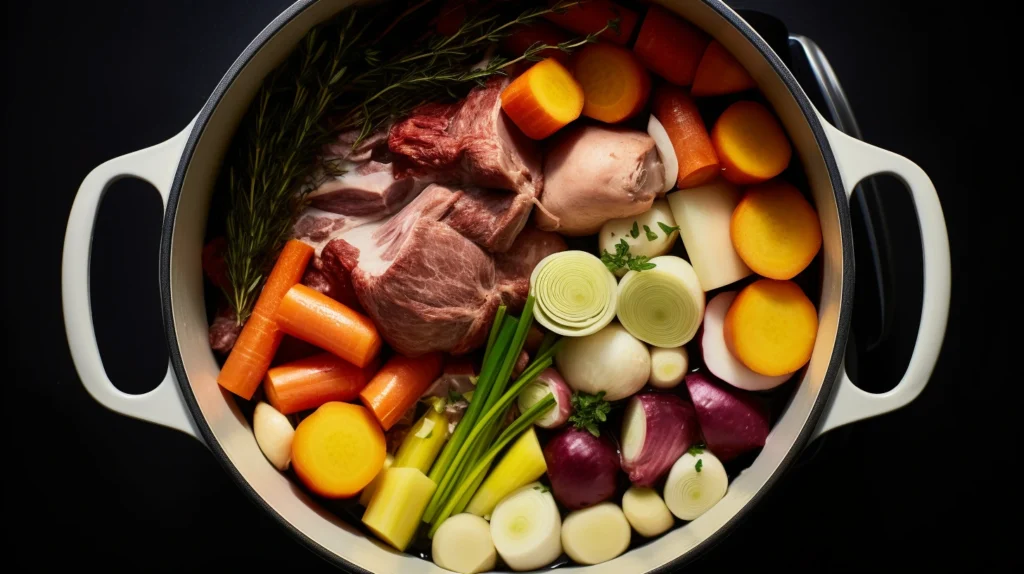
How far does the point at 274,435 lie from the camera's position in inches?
65.2

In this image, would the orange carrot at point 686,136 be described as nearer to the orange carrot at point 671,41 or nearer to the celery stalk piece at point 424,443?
the orange carrot at point 671,41

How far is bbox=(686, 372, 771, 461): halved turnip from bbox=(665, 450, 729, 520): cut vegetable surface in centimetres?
5

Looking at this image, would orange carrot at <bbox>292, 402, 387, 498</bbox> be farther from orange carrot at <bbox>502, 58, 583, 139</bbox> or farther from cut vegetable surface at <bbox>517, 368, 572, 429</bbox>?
orange carrot at <bbox>502, 58, 583, 139</bbox>

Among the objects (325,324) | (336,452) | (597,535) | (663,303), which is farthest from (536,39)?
(597,535)

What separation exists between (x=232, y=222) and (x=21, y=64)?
93 centimetres

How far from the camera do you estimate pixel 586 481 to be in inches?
64.9

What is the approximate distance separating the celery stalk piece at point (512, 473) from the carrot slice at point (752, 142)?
780 millimetres

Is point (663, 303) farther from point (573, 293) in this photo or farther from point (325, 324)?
point (325, 324)

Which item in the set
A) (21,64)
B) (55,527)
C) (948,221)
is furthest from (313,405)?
(948,221)

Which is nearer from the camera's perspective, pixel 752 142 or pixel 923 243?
pixel 923 243

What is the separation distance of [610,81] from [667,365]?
2.21 ft

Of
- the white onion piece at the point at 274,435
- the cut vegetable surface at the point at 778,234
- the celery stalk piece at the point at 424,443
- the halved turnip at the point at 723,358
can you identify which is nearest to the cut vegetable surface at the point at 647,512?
the halved turnip at the point at 723,358

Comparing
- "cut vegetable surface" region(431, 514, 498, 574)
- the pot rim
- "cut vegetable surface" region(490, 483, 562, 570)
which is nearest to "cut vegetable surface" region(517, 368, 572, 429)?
"cut vegetable surface" region(490, 483, 562, 570)

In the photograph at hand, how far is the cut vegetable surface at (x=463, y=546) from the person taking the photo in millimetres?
1658
